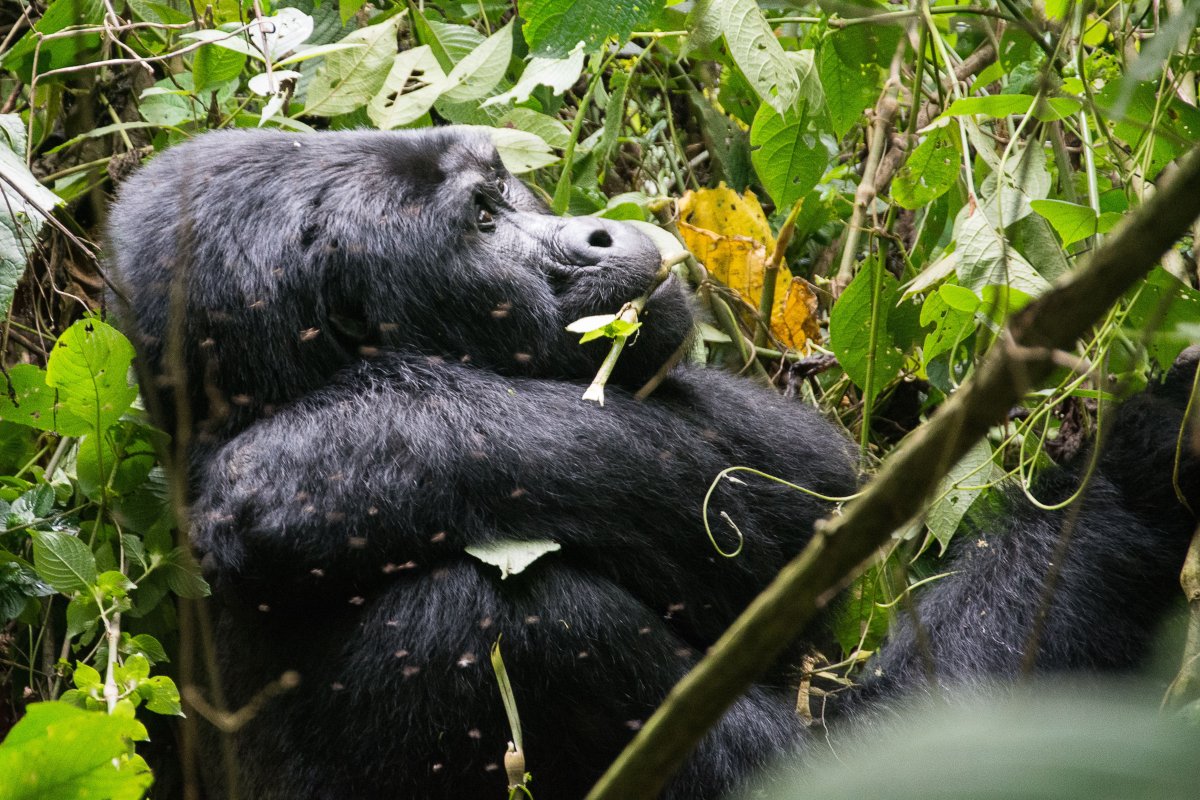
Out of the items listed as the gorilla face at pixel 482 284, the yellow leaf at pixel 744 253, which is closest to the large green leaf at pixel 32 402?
the gorilla face at pixel 482 284

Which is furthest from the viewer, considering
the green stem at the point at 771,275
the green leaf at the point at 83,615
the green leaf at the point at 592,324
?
the green stem at the point at 771,275

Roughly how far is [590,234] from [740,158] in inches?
54.7

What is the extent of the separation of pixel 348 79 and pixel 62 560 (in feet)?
4.88

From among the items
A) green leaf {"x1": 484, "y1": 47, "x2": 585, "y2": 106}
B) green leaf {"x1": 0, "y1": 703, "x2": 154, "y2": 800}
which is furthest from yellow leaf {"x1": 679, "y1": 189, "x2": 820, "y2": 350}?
green leaf {"x1": 0, "y1": 703, "x2": 154, "y2": 800}

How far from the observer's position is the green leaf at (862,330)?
8.66ft

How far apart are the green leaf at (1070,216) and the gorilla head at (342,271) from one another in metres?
0.81

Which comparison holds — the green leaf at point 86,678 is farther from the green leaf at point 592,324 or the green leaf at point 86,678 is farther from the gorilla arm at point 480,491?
the green leaf at point 592,324

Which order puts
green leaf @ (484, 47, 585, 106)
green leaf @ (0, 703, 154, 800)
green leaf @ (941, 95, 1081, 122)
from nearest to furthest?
green leaf @ (0, 703, 154, 800), green leaf @ (941, 95, 1081, 122), green leaf @ (484, 47, 585, 106)

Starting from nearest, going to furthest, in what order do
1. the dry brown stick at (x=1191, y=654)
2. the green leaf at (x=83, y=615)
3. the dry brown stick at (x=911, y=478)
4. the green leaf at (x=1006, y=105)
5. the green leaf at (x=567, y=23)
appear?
the dry brown stick at (x=911, y=478), the dry brown stick at (x=1191, y=654), the green leaf at (x=567, y=23), the green leaf at (x=1006, y=105), the green leaf at (x=83, y=615)

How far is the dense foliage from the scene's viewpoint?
2232 millimetres

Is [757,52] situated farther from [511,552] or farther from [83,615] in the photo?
[83,615]

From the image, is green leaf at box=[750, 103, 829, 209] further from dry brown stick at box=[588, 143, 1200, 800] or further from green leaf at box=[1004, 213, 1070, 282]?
dry brown stick at box=[588, 143, 1200, 800]

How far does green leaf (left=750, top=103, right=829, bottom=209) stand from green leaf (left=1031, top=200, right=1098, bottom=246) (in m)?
0.66

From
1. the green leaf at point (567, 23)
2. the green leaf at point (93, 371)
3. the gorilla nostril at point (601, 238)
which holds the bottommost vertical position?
the green leaf at point (93, 371)
